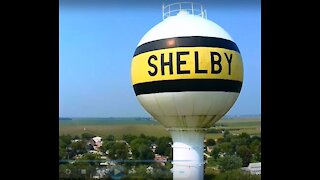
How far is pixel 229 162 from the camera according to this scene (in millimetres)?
6086

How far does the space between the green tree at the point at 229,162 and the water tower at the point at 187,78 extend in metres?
1.58

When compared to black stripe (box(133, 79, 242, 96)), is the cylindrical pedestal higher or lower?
lower

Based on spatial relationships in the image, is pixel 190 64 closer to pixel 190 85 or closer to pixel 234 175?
pixel 190 85

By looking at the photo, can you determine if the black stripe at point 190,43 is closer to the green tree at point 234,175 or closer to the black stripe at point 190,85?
the black stripe at point 190,85

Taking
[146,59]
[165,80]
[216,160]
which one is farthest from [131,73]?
[216,160]

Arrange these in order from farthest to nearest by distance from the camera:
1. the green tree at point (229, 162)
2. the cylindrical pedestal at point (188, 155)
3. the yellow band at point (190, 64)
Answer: the green tree at point (229, 162) → the cylindrical pedestal at point (188, 155) → the yellow band at point (190, 64)

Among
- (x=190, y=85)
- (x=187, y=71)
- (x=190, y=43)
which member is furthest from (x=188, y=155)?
(x=190, y=43)

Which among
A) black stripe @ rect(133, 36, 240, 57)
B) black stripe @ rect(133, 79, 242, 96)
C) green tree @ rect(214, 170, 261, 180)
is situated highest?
black stripe @ rect(133, 36, 240, 57)

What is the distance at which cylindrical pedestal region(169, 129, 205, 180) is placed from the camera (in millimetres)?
4480

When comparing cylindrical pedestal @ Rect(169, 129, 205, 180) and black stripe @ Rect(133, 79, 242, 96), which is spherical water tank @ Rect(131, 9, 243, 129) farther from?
cylindrical pedestal @ Rect(169, 129, 205, 180)

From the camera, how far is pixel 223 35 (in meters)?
4.19

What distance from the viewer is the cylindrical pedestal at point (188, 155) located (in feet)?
14.7

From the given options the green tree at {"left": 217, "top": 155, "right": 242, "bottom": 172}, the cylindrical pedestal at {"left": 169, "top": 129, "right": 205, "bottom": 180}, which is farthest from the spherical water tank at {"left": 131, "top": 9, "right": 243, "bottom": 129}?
the green tree at {"left": 217, "top": 155, "right": 242, "bottom": 172}

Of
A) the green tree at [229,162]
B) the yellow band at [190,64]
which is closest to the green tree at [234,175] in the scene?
the green tree at [229,162]
